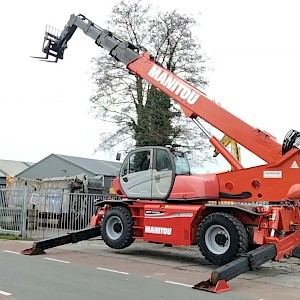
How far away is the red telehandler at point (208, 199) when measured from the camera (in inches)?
463

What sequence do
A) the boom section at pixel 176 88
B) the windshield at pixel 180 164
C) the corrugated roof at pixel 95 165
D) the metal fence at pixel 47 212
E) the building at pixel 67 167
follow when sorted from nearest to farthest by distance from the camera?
the boom section at pixel 176 88 → the windshield at pixel 180 164 → the metal fence at pixel 47 212 → the building at pixel 67 167 → the corrugated roof at pixel 95 165

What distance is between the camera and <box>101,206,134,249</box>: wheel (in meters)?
14.1

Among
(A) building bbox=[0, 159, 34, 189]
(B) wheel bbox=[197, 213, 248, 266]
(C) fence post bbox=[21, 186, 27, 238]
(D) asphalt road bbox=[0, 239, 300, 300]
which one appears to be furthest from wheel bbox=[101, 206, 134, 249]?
(A) building bbox=[0, 159, 34, 189]

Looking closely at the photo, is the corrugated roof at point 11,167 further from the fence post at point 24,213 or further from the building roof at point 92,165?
the fence post at point 24,213

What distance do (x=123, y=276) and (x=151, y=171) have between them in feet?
13.5

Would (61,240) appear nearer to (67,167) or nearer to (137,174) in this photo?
(137,174)

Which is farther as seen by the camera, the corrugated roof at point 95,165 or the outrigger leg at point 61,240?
the corrugated roof at point 95,165

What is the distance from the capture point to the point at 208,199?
13203 mm

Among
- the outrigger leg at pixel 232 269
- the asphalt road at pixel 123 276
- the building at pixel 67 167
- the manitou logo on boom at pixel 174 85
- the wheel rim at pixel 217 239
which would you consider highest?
the manitou logo on boom at pixel 174 85

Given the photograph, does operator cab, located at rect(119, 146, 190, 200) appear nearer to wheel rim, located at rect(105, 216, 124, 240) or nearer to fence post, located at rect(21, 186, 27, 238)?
wheel rim, located at rect(105, 216, 124, 240)

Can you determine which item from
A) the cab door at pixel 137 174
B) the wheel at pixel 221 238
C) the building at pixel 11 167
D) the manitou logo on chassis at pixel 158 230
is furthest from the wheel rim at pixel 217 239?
the building at pixel 11 167

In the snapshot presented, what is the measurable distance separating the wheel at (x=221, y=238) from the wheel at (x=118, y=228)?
8.20 ft

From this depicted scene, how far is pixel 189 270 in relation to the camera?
38.9 feet

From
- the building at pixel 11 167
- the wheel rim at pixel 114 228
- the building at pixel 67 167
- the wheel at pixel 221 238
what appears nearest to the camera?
the wheel at pixel 221 238
